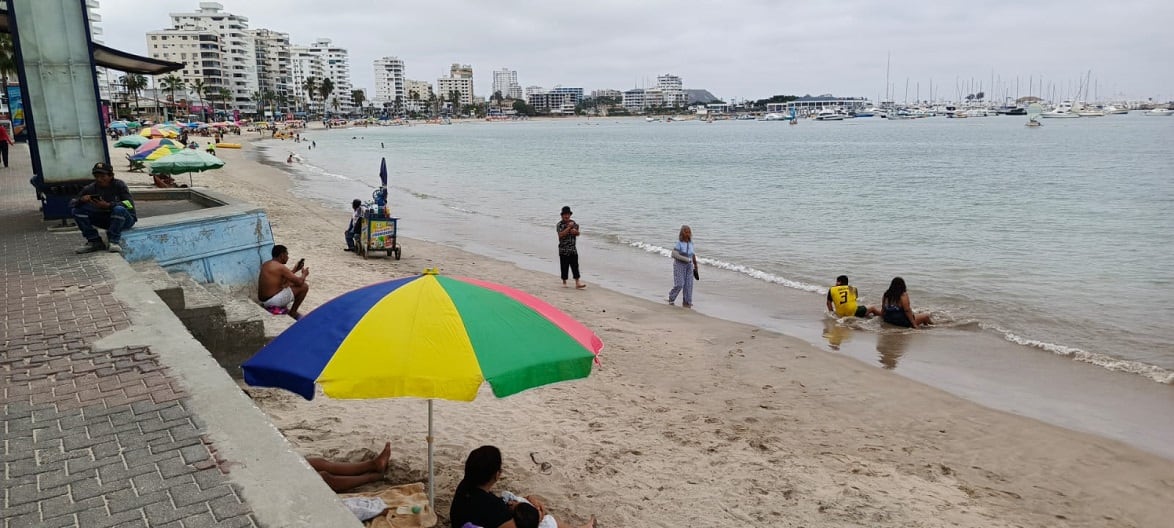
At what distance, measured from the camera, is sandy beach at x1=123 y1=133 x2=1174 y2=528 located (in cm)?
563

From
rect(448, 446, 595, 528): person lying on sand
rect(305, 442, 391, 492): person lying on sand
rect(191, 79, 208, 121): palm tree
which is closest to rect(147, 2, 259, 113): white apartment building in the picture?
rect(191, 79, 208, 121): palm tree

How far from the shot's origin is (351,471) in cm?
523

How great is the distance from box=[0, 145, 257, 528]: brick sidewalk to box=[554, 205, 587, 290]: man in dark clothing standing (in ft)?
25.7

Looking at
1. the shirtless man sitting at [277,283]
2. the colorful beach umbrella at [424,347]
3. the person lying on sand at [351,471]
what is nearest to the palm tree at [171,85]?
the shirtless man sitting at [277,283]

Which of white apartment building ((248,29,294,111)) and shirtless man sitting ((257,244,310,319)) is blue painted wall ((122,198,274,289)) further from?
white apartment building ((248,29,294,111))

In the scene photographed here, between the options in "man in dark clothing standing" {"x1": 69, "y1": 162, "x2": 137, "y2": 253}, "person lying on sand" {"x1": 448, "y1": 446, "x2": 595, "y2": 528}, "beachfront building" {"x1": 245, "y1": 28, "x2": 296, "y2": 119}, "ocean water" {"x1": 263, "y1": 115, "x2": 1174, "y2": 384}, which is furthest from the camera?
"beachfront building" {"x1": 245, "y1": 28, "x2": 296, "y2": 119}

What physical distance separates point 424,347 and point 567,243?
1014cm

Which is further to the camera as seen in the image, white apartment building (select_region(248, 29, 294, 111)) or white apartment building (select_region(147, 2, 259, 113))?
white apartment building (select_region(248, 29, 294, 111))

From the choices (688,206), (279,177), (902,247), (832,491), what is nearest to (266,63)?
(279,177)

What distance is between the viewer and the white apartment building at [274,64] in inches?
6526

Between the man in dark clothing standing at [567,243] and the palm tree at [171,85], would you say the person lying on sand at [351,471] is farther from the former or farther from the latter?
the palm tree at [171,85]

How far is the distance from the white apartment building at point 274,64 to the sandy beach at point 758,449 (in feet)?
550

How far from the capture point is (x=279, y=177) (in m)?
38.9

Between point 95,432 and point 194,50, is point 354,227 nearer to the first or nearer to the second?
point 95,432
